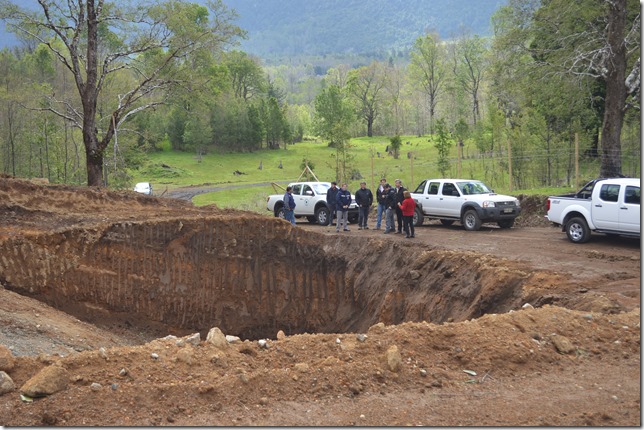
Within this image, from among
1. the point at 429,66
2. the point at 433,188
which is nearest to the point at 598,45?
the point at 433,188

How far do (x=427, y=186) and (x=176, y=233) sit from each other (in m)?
9.29

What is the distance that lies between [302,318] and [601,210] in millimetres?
9609

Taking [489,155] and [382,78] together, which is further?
[382,78]

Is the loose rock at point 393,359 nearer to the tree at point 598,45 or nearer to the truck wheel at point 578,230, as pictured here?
the truck wheel at point 578,230

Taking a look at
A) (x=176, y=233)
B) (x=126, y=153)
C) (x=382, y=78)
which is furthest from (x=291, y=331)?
(x=382, y=78)

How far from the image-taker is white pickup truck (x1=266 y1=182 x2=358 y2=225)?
25.5m

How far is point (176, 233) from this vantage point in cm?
1934

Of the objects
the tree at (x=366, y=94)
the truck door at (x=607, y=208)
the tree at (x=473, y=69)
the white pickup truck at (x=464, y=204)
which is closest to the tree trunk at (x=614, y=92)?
the white pickup truck at (x=464, y=204)

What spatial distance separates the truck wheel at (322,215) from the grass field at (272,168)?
6.79m

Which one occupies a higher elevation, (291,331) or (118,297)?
(118,297)

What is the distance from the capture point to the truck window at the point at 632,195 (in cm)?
1580

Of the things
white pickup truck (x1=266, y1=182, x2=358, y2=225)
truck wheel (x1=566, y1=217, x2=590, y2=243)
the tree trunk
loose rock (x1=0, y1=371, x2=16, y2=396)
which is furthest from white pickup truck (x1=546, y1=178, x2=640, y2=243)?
loose rock (x1=0, y1=371, x2=16, y2=396)

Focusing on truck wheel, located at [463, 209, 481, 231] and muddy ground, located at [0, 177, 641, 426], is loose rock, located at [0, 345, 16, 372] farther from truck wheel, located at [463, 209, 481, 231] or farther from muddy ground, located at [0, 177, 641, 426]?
truck wheel, located at [463, 209, 481, 231]

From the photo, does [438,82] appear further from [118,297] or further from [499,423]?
[499,423]
